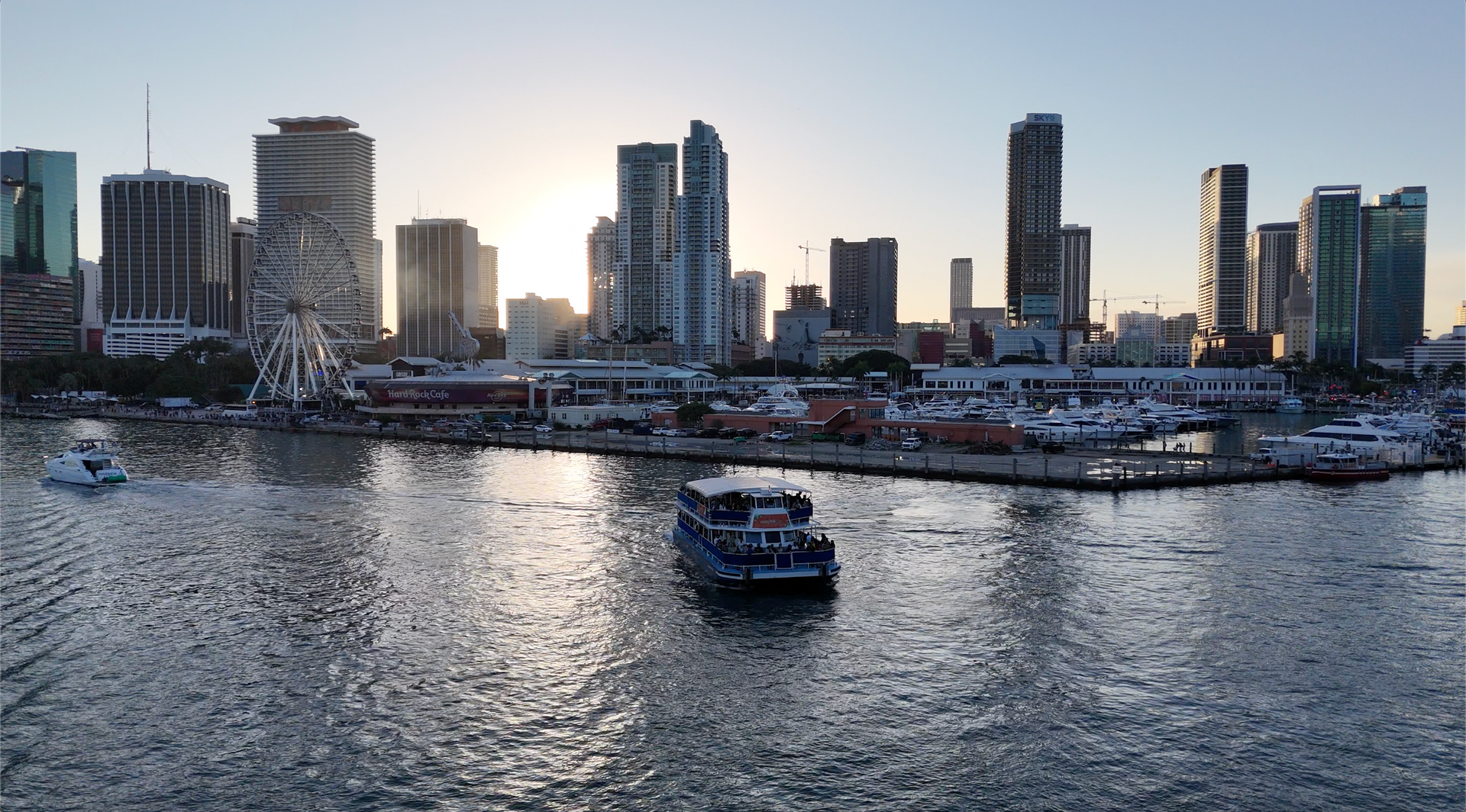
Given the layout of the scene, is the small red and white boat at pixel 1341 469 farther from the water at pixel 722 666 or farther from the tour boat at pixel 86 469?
the tour boat at pixel 86 469

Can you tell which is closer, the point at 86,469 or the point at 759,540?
the point at 759,540

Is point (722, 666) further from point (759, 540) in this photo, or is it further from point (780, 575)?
point (759, 540)

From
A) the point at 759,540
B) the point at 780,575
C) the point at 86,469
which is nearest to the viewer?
the point at 780,575

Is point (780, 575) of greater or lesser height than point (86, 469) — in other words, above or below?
below

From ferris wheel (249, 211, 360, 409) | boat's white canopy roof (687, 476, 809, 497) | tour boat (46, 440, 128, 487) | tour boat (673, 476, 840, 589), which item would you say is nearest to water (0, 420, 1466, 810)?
tour boat (673, 476, 840, 589)

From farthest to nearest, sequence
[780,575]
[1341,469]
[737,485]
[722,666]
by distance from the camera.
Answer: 1. [1341,469]
2. [737,485]
3. [780,575]
4. [722,666]

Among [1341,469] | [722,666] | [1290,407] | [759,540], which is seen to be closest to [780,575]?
[759,540]

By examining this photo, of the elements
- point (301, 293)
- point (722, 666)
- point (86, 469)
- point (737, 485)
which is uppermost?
point (301, 293)

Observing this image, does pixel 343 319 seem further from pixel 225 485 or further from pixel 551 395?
pixel 225 485

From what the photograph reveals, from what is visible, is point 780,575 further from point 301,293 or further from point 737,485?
point 301,293
